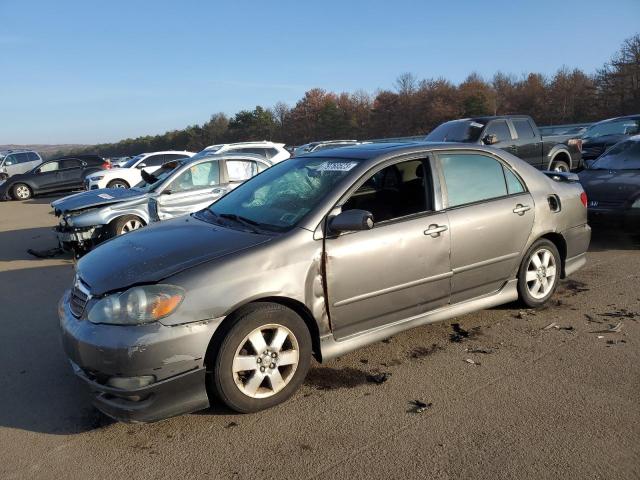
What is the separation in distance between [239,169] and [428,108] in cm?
5211

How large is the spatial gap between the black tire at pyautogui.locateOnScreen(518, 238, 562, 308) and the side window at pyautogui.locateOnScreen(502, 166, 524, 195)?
20.6 inches

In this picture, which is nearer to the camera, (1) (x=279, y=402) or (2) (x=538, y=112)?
(1) (x=279, y=402)

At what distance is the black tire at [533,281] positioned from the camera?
187 inches

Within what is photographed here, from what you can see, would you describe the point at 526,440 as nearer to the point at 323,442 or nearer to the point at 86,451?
the point at 323,442

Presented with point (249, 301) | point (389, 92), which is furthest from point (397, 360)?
point (389, 92)

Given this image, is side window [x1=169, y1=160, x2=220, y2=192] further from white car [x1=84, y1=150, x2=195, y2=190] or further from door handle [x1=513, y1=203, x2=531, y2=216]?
white car [x1=84, y1=150, x2=195, y2=190]

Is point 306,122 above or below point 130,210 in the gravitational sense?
above

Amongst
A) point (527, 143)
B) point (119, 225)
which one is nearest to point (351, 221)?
point (119, 225)

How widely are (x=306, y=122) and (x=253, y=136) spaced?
27.1 ft

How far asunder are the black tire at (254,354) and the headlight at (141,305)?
38cm

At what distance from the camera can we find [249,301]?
3211mm

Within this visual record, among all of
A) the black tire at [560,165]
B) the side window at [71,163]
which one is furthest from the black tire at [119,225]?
the side window at [71,163]

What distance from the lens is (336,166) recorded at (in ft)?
13.5

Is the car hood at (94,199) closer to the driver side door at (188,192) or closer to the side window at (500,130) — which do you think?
the driver side door at (188,192)
